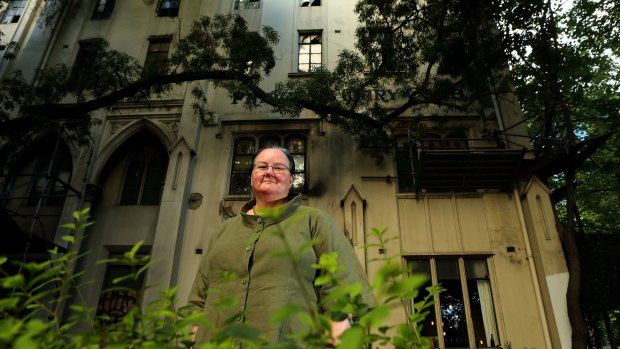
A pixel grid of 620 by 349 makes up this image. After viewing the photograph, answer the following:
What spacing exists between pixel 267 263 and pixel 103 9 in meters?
17.2

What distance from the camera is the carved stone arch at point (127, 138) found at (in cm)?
1097

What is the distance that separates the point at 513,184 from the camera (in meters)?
9.64

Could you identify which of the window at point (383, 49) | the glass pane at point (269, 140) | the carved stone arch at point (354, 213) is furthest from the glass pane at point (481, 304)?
the glass pane at point (269, 140)

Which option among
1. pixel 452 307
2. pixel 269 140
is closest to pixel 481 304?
pixel 452 307

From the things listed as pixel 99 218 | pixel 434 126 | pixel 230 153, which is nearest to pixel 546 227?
pixel 434 126

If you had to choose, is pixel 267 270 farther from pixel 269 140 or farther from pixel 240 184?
pixel 269 140

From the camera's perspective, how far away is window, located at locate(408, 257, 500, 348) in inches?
330

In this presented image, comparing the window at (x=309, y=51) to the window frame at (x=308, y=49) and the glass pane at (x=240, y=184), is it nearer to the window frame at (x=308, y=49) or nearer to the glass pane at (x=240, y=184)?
the window frame at (x=308, y=49)

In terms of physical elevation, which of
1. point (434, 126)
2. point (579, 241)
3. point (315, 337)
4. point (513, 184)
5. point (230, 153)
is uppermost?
point (434, 126)

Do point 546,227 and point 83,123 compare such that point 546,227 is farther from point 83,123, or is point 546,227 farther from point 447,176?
point 83,123

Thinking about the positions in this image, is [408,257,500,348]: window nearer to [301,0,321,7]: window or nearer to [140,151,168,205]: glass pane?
[140,151,168,205]: glass pane

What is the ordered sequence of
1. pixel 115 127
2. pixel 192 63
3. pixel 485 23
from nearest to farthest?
1. pixel 485 23
2. pixel 192 63
3. pixel 115 127

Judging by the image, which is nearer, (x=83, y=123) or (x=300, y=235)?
(x=300, y=235)

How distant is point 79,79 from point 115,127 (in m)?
2.51
